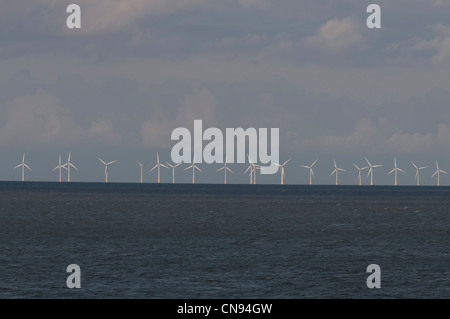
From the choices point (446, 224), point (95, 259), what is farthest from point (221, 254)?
point (446, 224)

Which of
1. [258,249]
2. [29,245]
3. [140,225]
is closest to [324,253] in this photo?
[258,249]

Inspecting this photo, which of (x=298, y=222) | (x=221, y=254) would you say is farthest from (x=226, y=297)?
(x=298, y=222)

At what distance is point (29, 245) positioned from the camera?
275 ft

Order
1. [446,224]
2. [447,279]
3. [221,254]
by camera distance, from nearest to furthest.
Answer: [447,279]
[221,254]
[446,224]

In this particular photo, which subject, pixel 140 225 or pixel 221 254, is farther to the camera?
pixel 140 225

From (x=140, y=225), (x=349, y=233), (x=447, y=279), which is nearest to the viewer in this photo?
(x=447, y=279)

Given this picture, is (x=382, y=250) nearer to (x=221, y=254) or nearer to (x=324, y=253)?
(x=324, y=253)

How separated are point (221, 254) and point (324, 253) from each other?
1150cm

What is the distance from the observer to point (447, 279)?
193ft
